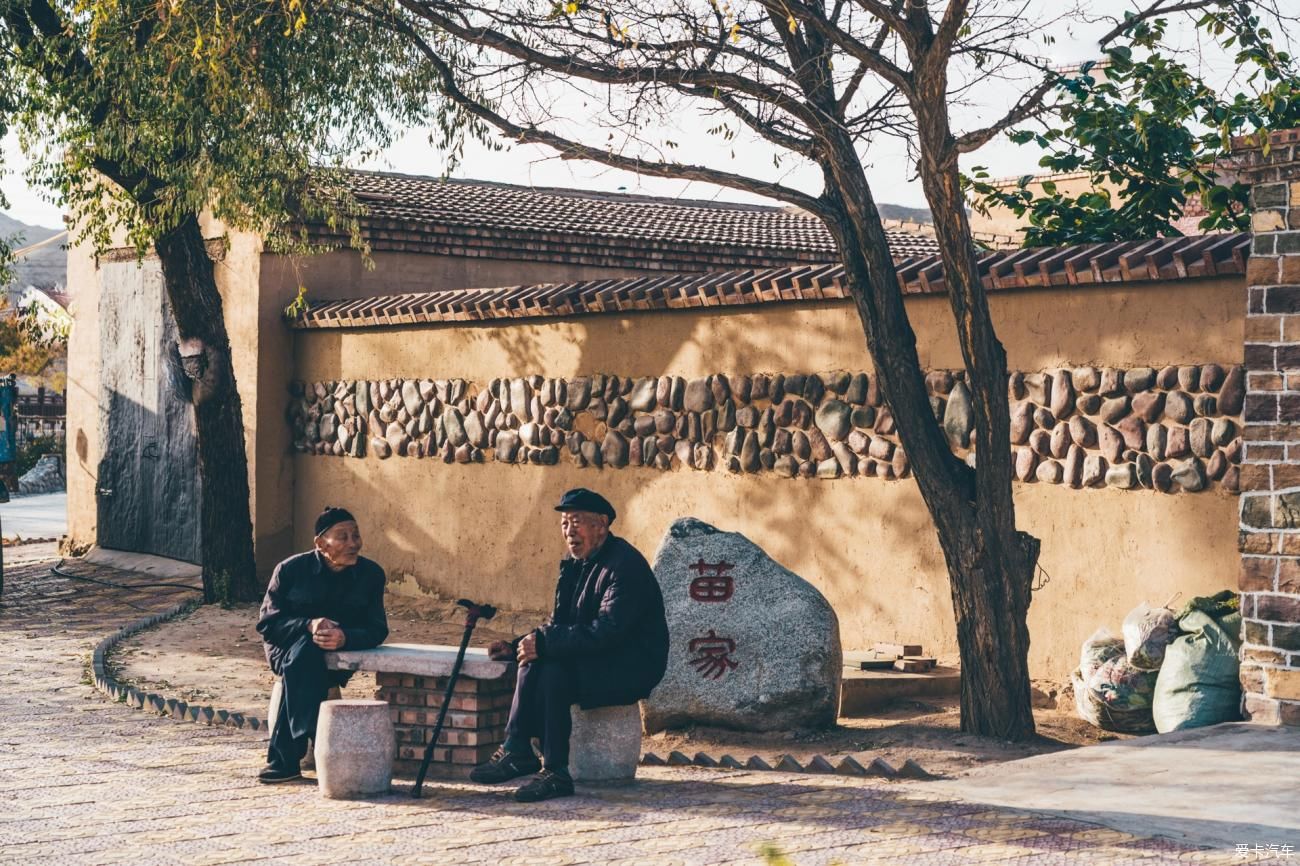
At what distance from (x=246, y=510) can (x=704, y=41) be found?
8.38m

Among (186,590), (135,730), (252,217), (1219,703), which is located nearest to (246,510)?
(186,590)

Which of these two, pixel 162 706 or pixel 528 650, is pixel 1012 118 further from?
pixel 162 706

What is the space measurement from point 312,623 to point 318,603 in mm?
164

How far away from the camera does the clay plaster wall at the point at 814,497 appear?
9.38 metres

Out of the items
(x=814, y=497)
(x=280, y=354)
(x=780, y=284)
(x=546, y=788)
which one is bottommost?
(x=546, y=788)

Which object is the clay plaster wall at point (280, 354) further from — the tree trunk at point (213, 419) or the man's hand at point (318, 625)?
the man's hand at point (318, 625)

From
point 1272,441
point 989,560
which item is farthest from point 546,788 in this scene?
point 1272,441

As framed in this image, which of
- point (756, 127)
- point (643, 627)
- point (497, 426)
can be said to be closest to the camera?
point (643, 627)

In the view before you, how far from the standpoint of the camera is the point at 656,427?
12648mm

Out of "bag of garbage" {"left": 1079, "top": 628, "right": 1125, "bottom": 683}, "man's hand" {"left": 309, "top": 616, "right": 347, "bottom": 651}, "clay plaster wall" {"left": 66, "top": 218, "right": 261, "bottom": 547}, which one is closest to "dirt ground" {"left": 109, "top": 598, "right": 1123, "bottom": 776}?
"bag of garbage" {"left": 1079, "top": 628, "right": 1125, "bottom": 683}

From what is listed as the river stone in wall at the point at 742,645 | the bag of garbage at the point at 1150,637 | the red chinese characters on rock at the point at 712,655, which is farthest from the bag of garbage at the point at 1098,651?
the red chinese characters on rock at the point at 712,655

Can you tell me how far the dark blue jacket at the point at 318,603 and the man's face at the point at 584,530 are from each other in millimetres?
1045

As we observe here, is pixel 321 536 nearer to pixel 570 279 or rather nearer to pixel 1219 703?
pixel 1219 703

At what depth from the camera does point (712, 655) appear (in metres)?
9.38
